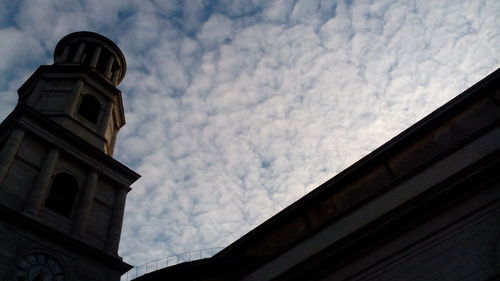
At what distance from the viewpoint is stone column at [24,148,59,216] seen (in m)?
16.3

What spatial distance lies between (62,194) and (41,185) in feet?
5.53

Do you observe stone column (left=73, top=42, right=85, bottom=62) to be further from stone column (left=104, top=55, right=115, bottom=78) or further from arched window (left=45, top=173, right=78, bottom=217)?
arched window (left=45, top=173, right=78, bottom=217)

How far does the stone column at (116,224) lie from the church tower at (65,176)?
4 centimetres

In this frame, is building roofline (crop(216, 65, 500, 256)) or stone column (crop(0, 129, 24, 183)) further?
stone column (crop(0, 129, 24, 183))

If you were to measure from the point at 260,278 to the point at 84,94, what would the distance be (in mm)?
13849

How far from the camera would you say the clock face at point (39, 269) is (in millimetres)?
14539

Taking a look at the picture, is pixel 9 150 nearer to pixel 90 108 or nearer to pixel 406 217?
pixel 90 108

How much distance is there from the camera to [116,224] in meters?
19.4

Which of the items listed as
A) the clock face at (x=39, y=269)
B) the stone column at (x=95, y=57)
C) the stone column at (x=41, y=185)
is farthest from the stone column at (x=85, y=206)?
the stone column at (x=95, y=57)

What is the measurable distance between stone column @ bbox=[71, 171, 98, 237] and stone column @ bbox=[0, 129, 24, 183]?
310cm

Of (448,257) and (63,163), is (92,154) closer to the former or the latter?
(63,163)

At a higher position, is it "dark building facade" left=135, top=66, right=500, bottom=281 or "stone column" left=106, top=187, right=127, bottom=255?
"stone column" left=106, top=187, right=127, bottom=255

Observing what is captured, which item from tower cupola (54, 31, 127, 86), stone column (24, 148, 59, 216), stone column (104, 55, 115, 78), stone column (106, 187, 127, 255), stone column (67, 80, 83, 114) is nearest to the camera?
stone column (24, 148, 59, 216)

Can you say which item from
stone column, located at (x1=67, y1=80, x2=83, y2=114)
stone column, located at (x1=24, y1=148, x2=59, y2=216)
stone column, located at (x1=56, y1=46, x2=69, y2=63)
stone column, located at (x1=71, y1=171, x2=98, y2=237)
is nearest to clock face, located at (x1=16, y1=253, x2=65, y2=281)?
stone column, located at (x1=24, y1=148, x2=59, y2=216)
